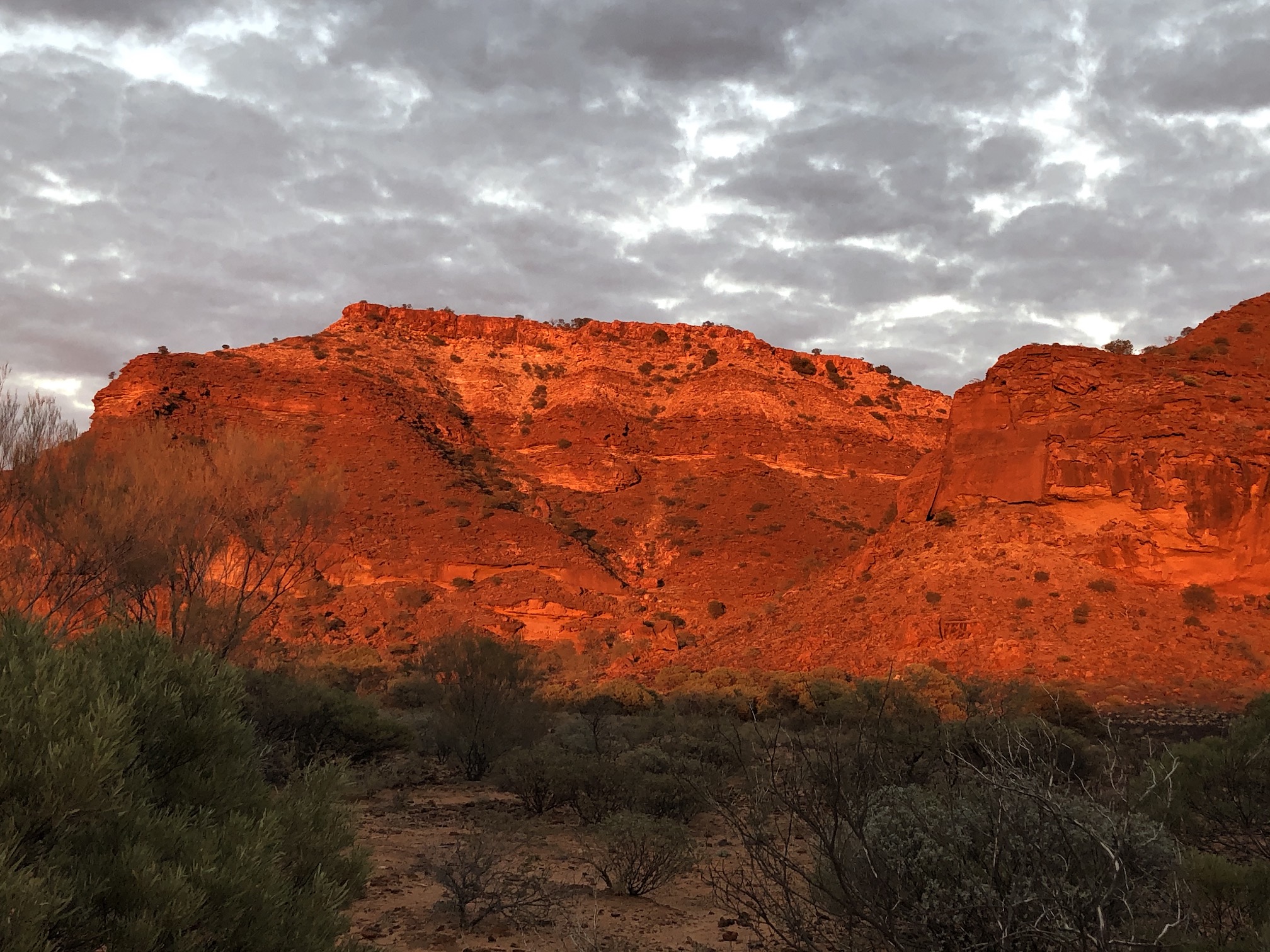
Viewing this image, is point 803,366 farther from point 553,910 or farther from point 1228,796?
point 553,910

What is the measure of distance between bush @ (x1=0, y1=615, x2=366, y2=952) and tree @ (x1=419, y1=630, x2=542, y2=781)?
1108 cm

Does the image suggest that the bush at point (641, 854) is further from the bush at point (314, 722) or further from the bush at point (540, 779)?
the bush at point (314, 722)

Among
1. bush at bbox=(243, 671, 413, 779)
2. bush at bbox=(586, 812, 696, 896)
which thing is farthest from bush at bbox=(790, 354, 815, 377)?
bush at bbox=(586, 812, 696, 896)

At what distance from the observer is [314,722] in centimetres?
1394

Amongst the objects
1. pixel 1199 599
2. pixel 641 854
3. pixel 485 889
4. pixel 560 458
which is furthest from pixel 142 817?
pixel 560 458

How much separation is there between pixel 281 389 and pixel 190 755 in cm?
4899

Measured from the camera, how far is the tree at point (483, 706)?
49.4 feet

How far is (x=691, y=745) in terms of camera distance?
13984 mm

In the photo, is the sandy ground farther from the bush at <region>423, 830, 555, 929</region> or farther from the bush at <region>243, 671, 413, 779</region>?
the bush at <region>243, 671, 413, 779</region>

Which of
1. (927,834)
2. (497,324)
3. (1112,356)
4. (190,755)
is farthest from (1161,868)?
(497,324)

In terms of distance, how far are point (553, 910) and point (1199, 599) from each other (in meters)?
25.5

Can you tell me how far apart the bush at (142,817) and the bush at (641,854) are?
178 inches

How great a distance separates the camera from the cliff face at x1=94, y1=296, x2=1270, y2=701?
1033 inches

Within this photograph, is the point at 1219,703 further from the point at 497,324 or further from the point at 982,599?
the point at 497,324
